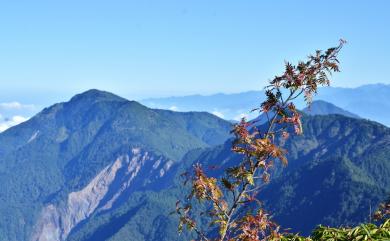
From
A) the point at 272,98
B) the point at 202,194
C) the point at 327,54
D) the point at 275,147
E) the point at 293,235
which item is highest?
the point at 327,54

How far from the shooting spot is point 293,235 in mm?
13406

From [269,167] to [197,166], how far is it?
137 cm

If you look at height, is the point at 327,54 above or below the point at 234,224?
above

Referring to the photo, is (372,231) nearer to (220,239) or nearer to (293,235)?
(293,235)

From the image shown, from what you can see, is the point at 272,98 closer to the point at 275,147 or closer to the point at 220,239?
the point at 275,147

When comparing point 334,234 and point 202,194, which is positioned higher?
point 202,194

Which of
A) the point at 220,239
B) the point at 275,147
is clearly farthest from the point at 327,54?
the point at 220,239

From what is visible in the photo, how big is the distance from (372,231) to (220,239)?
9.54ft

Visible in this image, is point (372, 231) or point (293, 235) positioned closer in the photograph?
point (372, 231)

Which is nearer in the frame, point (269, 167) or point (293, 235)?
point (269, 167)

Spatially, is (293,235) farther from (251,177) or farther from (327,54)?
(327,54)

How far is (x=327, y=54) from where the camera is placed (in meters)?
12.8

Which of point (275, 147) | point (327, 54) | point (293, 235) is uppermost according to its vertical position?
point (327, 54)

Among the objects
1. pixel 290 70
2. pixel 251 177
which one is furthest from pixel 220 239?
pixel 290 70
